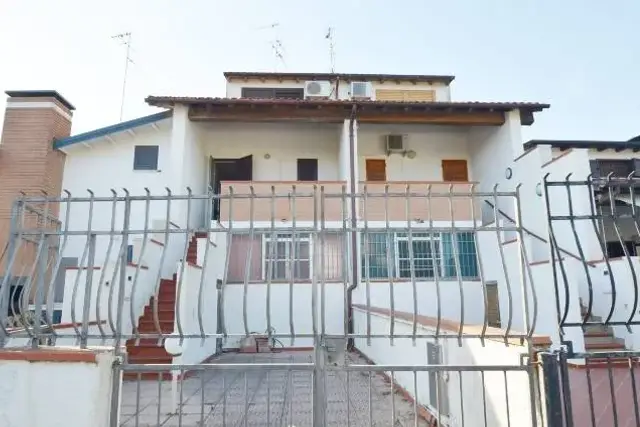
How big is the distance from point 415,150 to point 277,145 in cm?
482

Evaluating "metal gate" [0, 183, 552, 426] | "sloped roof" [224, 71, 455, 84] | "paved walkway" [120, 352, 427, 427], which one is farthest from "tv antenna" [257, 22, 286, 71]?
"paved walkway" [120, 352, 427, 427]

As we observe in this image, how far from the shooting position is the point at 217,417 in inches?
195

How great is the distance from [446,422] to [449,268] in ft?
26.8

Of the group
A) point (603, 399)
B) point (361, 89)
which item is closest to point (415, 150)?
point (361, 89)

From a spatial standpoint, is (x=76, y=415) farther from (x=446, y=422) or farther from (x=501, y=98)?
(x=501, y=98)

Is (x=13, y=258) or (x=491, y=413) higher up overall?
(x=13, y=258)

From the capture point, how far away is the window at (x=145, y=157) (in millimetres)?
13023

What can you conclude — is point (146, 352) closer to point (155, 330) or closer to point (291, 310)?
point (155, 330)

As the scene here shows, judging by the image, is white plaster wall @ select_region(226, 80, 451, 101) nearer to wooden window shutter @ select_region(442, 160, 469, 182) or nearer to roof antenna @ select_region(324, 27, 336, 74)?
roof antenna @ select_region(324, 27, 336, 74)

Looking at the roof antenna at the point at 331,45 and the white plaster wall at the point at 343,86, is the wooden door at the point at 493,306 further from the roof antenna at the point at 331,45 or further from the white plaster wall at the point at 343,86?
the roof antenna at the point at 331,45

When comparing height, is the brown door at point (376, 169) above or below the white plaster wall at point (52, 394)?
above

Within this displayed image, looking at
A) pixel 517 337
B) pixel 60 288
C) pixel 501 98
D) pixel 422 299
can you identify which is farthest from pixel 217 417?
pixel 501 98

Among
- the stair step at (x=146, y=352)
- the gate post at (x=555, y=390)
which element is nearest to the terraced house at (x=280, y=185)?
the stair step at (x=146, y=352)

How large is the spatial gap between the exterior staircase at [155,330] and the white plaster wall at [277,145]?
4425 mm
